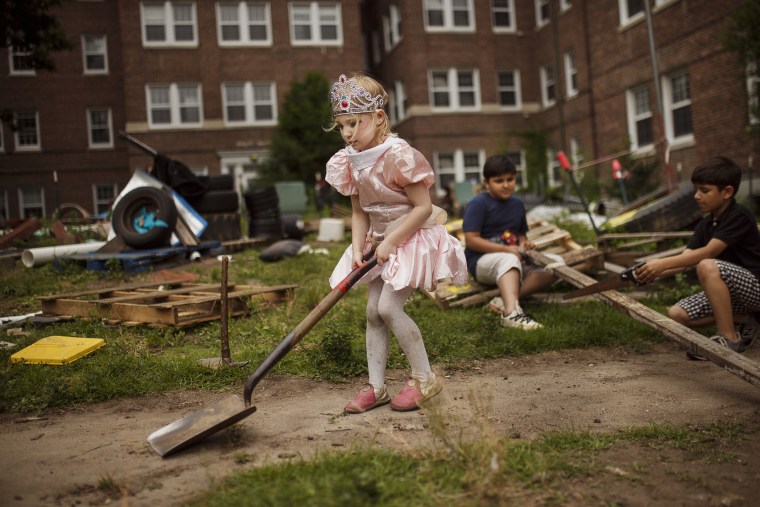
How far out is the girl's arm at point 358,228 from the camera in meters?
3.81

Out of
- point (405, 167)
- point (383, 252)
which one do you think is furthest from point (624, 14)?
point (383, 252)

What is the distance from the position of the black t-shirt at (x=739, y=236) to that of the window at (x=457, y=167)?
22.7 metres

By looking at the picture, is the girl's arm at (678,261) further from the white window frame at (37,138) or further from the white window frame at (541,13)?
the white window frame at (37,138)

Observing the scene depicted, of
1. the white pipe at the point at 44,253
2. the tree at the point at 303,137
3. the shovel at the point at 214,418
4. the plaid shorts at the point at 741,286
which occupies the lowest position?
the shovel at the point at 214,418

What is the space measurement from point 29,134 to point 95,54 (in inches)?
169

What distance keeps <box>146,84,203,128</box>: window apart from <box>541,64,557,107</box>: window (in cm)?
1370

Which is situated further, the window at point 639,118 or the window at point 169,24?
the window at point 169,24

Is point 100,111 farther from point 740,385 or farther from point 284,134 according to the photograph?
point 740,385

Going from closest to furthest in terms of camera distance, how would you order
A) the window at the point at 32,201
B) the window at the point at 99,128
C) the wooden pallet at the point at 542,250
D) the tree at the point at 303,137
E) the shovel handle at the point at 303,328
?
the shovel handle at the point at 303,328
the wooden pallet at the point at 542,250
the tree at the point at 303,137
the window at the point at 32,201
the window at the point at 99,128

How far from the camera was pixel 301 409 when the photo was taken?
3725 mm

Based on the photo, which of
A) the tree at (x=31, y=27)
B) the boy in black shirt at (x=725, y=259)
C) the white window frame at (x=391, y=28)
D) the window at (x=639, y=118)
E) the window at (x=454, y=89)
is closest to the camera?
the boy in black shirt at (x=725, y=259)

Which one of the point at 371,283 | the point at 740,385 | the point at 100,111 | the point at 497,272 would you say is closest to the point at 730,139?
the point at 497,272

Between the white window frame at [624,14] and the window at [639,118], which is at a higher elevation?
the white window frame at [624,14]

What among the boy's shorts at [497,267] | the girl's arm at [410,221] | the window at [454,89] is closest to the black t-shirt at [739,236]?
the boy's shorts at [497,267]
